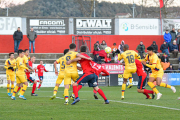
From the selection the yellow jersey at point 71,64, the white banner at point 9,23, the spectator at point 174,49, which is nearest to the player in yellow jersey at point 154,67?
the yellow jersey at point 71,64

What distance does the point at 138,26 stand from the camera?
30.7 m

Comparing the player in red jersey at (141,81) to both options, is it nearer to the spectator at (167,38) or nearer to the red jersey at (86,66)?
the red jersey at (86,66)

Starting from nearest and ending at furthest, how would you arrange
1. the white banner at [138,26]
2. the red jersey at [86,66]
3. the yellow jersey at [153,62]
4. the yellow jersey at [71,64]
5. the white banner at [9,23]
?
the red jersey at [86,66] < the yellow jersey at [71,64] < the yellow jersey at [153,62] < the white banner at [9,23] < the white banner at [138,26]

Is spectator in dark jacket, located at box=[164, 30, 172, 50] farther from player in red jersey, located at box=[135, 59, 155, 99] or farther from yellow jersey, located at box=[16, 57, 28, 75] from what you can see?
yellow jersey, located at box=[16, 57, 28, 75]

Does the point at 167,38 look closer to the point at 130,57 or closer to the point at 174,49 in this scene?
the point at 174,49

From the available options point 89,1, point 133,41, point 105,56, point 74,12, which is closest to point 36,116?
point 105,56

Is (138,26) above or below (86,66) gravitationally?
above

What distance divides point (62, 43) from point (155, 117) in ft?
77.0

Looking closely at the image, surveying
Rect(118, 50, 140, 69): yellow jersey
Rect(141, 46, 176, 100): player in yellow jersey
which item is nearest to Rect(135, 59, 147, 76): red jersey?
Rect(118, 50, 140, 69): yellow jersey

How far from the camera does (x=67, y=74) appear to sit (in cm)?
996

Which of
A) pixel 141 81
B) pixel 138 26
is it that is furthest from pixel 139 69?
pixel 138 26

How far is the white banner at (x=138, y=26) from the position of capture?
30516mm

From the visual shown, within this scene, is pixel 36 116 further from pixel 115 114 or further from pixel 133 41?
pixel 133 41

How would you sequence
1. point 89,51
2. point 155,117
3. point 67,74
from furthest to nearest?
1. point 89,51
2. point 67,74
3. point 155,117
